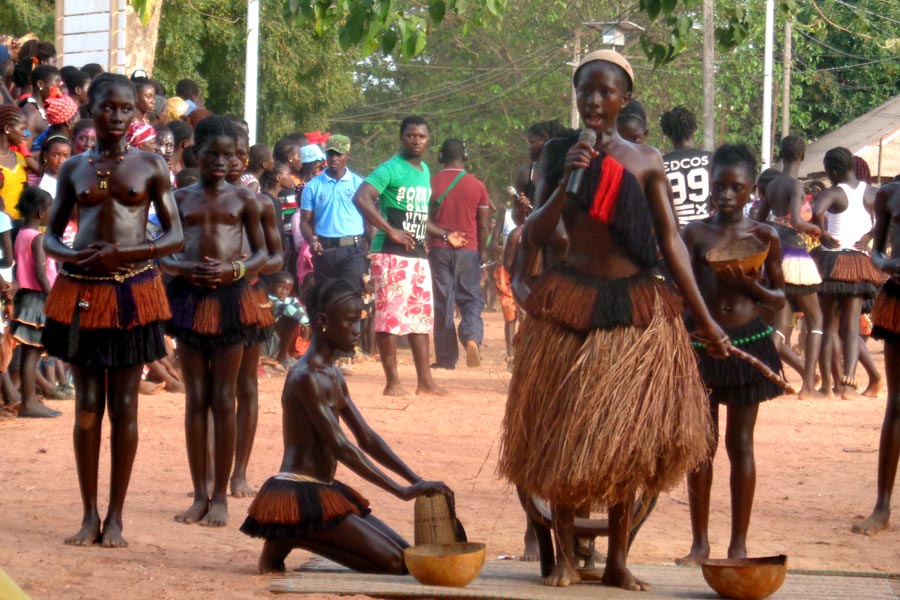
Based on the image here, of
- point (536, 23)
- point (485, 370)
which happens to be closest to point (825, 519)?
point (485, 370)

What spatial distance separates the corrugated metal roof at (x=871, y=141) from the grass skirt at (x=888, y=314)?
67.2 ft

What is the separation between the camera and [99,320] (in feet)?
17.5

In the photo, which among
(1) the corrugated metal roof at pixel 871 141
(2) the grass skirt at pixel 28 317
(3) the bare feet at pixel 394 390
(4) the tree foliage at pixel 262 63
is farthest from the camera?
(1) the corrugated metal roof at pixel 871 141

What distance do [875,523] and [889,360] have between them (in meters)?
0.78

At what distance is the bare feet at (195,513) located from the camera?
5953 mm

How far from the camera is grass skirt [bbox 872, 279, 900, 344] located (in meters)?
5.98

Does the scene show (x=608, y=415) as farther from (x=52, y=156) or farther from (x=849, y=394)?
(x=849, y=394)

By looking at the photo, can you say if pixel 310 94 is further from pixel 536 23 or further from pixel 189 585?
pixel 189 585

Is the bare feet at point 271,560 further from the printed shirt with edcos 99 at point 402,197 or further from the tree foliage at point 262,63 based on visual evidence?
the tree foliage at point 262,63

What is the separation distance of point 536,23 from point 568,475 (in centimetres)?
3095

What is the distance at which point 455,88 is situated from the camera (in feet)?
116

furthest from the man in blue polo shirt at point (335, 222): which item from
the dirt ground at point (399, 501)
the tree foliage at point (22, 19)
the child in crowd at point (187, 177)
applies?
the tree foliage at point (22, 19)

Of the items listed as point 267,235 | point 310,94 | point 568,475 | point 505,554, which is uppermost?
point 310,94

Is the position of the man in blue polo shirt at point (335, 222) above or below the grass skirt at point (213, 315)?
above
